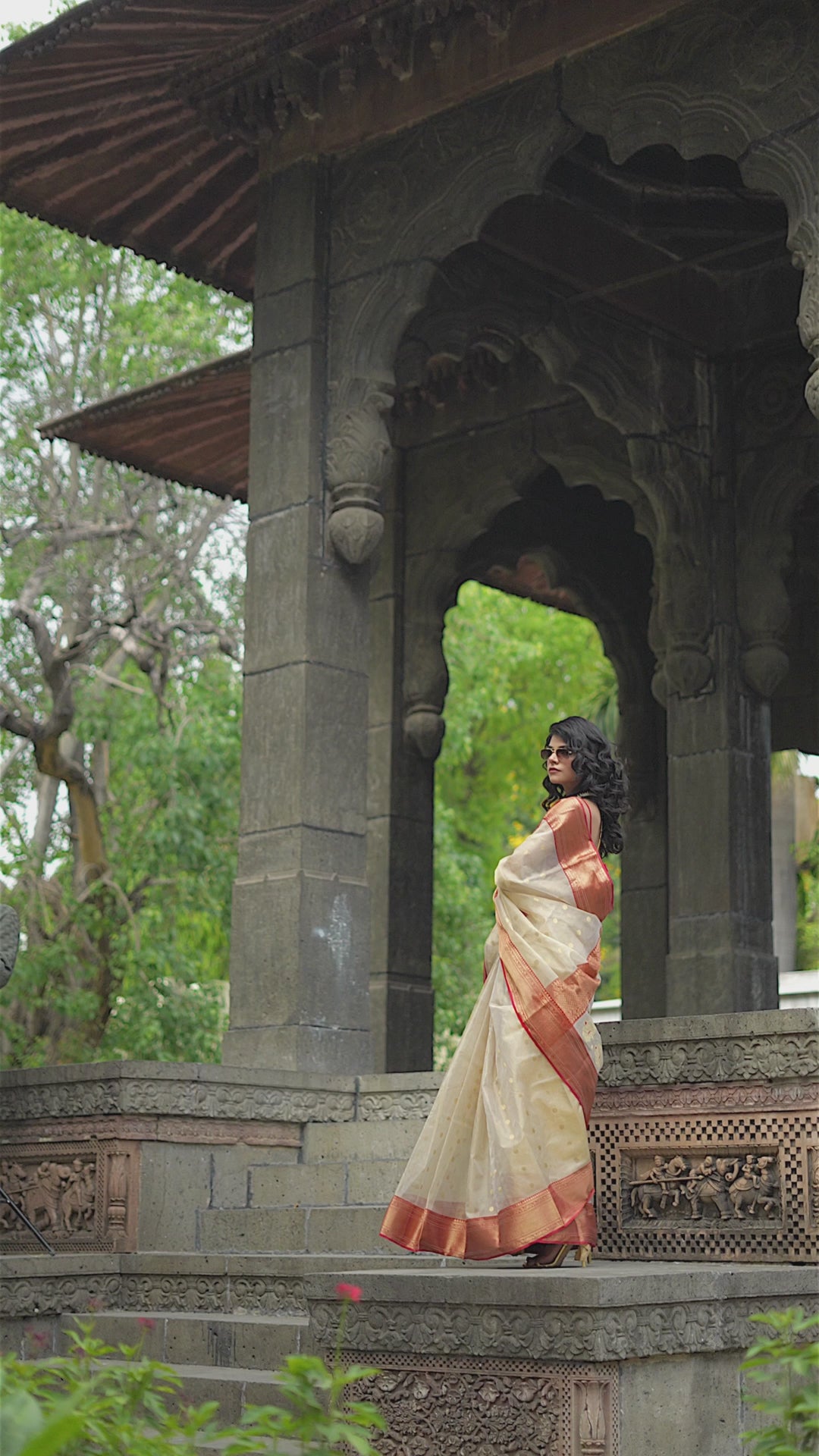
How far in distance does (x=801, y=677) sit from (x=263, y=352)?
719 cm

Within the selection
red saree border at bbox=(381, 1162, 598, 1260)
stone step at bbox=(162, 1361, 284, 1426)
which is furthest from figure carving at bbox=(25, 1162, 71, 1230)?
red saree border at bbox=(381, 1162, 598, 1260)

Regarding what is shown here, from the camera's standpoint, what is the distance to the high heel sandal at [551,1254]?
265 inches

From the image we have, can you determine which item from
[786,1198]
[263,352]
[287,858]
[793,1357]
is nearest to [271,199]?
[263,352]

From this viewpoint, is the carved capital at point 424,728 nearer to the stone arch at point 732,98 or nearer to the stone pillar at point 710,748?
the stone pillar at point 710,748

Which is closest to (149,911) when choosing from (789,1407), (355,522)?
(355,522)

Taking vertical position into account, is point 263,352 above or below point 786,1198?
above

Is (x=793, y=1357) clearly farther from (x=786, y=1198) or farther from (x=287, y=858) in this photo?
(x=287, y=858)

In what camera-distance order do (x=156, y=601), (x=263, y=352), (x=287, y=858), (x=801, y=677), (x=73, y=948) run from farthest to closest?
(x=156, y=601) < (x=73, y=948) < (x=801, y=677) < (x=263, y=352) < (x=287, y=858)

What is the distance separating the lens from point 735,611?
13.2 metres

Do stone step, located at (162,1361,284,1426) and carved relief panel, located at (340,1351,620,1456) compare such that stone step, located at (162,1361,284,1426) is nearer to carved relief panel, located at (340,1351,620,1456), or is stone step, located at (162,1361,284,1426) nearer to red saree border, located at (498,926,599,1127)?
carved relief panel, located at (340,1351,620,1456)

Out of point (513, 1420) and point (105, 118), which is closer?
point (513, 1420)

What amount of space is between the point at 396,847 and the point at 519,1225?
6.78 metres

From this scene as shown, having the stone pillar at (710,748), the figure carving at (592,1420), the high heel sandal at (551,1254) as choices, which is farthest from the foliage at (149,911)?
the figure carving at (592,1420)

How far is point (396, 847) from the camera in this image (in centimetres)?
1345
